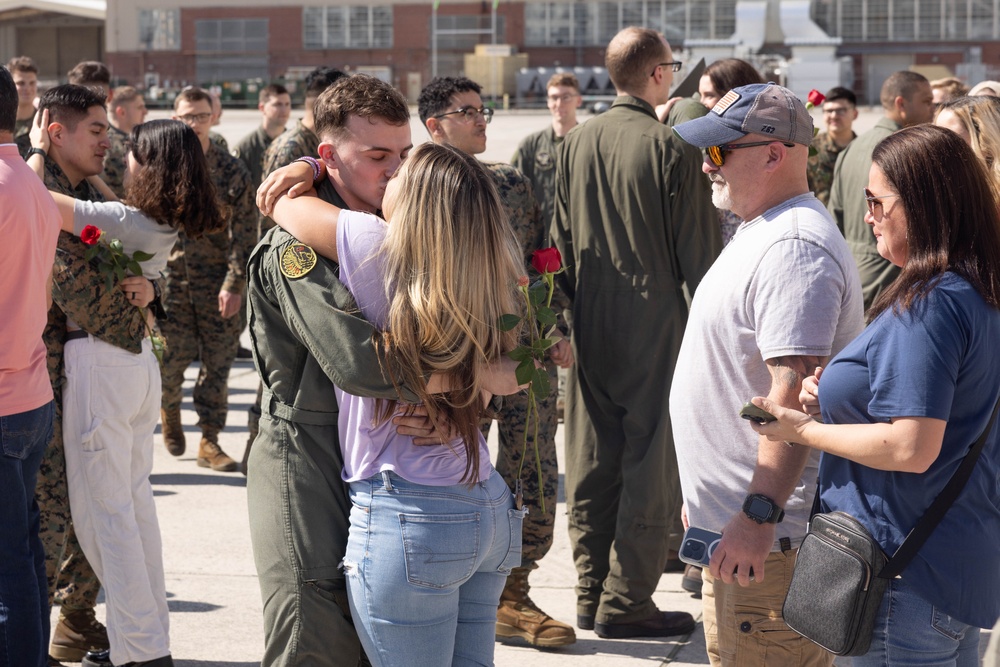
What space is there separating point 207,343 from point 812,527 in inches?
214

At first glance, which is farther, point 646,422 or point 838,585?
point 646,422

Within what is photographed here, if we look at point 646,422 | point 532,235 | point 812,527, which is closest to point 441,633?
point 812,527

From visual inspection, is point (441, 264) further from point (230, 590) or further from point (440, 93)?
point (230, 590)

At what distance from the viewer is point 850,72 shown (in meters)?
50.4

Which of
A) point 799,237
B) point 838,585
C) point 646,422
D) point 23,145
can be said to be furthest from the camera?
point 23,145

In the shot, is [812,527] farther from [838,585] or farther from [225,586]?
[225,586]

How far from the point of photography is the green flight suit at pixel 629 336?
455 centimetres

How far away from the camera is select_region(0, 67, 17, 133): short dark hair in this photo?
323 cm

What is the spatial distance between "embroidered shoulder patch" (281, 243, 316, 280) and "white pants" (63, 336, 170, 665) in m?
1.70

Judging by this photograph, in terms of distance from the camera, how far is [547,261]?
10.2ft

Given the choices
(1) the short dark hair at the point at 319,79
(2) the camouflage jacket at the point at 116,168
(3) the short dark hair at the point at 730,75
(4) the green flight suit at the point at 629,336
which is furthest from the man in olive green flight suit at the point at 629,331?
(2) the camouflage jacket at the point at 116,168

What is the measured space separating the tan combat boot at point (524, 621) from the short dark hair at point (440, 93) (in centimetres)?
204

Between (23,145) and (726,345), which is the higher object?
(23,145)

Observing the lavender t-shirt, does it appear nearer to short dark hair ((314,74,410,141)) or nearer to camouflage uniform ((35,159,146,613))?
short dark hair ((314,74,410,141))
